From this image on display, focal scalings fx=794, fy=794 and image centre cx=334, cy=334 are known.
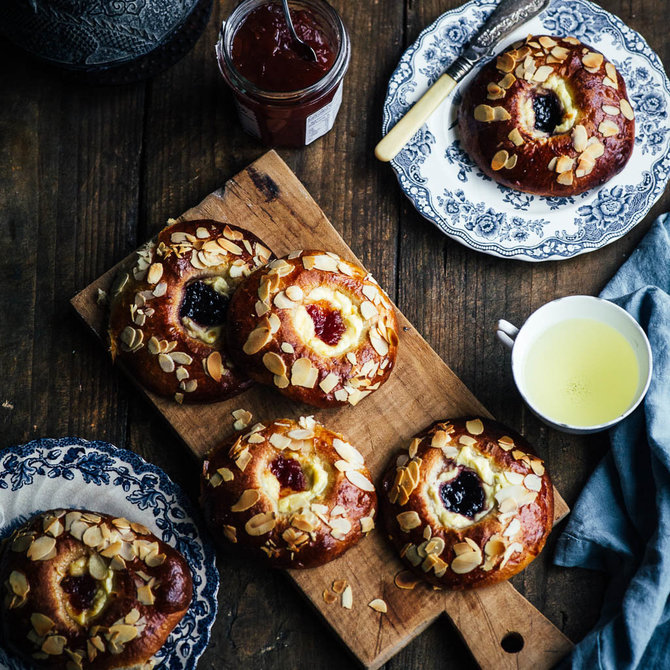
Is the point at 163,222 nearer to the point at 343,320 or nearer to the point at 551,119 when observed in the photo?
the point at 343,320


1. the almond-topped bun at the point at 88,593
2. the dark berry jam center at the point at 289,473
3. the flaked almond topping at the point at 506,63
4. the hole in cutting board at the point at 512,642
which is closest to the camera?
the almond-topped bun at the point at 88,593

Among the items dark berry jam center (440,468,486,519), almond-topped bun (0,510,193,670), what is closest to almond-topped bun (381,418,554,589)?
dark berry jam center (440,468,486,519)

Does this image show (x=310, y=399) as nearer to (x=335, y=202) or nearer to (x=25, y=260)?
(x=335, y=202)

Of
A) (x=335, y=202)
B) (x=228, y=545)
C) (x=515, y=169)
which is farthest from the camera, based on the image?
(x=335, y=202)

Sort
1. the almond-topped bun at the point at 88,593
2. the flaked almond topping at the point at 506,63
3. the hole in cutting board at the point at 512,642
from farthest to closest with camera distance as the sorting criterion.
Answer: the flaked almond topping at the point at 506,63
the hole in cutting board at the point at 512,642
the almond-topped bun at the point at 88,593

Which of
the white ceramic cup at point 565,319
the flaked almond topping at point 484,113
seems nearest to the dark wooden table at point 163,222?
the white ceramic cup at point 565,319

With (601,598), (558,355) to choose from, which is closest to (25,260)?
(558,355)

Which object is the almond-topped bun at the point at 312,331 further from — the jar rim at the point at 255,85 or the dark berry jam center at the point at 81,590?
the dark berry jam center at the point at 81,590

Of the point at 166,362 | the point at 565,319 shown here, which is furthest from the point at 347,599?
the point at 565,319
